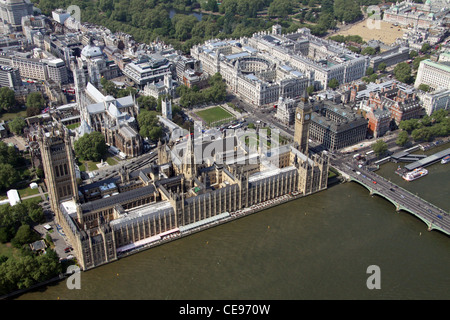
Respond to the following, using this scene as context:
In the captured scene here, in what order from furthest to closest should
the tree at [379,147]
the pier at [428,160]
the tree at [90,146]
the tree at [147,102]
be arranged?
the tree at [147,102] < the tree at [379,147] < the tree at [90,146] < the pier at [428,160]

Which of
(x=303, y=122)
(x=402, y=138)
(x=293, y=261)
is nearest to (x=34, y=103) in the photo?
(x=303, y=122)

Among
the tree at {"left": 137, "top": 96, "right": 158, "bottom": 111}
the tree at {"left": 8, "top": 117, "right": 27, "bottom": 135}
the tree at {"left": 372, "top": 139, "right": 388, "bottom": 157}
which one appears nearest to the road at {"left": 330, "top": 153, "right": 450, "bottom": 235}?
the tree at {"left": 372, "top": 139, "right": 388, "bottom": 157}

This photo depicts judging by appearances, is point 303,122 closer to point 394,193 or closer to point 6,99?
point 394,193

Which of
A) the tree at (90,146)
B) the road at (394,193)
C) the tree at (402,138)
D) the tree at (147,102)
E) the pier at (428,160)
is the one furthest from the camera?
the tree at (147,102)

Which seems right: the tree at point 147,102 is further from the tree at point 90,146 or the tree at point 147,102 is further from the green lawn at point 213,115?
the tree at point 90,146

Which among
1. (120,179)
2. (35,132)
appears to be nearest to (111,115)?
(35,132)

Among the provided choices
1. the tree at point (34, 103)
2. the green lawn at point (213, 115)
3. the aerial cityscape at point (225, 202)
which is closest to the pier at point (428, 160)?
the aerial cityscape at point (225, 202)
